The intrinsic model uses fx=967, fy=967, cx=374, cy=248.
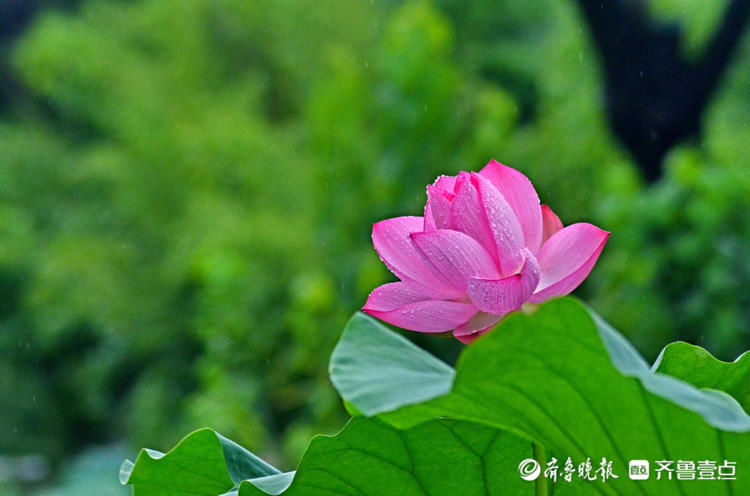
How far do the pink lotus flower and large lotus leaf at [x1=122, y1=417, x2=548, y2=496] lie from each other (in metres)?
0.06

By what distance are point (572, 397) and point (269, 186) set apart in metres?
3.30

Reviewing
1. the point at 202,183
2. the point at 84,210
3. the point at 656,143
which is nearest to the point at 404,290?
the point at 656,143

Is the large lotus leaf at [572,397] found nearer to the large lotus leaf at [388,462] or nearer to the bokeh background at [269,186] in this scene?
the large lotus leaf at [388,462]

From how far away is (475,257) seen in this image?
0.90ft

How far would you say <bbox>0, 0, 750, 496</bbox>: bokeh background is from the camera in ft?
7.38

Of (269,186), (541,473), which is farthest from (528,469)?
(269,186)

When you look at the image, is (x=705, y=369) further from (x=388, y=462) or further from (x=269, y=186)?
(x=269, y=186)

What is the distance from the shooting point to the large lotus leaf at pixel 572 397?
0.24 m

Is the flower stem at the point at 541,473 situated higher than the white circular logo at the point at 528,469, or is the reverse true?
the flower stem at the point at 541,473

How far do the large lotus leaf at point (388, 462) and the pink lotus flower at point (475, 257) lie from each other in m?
0.06

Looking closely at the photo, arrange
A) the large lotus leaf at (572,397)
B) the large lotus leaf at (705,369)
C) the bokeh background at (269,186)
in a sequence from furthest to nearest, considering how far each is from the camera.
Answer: the bokeh background at (269,186)
the large lotus leaf at (705,369)
the large lotus leaf at (572,397)

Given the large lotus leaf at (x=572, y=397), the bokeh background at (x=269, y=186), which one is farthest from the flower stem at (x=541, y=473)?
the bokeh background at (x=269, y=186)

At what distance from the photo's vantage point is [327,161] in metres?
2.64

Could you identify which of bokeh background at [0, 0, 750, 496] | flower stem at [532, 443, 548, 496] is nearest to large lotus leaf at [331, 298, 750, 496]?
flower stem at [532, 443, 548, 496]
